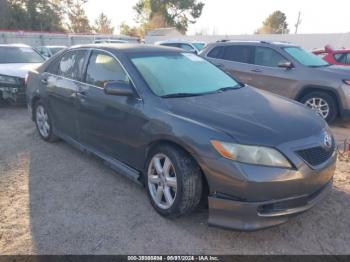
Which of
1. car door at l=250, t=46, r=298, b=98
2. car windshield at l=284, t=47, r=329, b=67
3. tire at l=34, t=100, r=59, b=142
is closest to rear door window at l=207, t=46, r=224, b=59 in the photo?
car door at l=250, t=46, r=298, b=98

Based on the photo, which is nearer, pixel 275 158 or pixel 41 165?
pixel 275 158

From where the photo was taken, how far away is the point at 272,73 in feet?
24.4

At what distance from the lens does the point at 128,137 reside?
3705mm

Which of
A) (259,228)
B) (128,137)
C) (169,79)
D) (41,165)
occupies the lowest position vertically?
(41,165)

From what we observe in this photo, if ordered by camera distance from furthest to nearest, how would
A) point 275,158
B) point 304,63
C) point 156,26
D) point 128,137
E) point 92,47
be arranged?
1. point 156,26
2. point 304,63
3. point 92,47
4. point 128,137
5. point 275,158

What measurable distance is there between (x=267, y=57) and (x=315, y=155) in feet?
16.5

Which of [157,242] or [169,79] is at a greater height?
[169,79]

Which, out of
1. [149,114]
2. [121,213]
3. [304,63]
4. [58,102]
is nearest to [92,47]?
[58,102]

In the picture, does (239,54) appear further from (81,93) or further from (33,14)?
(33,14)

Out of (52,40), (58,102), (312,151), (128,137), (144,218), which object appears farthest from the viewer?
(52,40)

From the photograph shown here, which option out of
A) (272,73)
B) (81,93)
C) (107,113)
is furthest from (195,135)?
(272,73)

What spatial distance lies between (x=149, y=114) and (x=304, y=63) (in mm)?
5008

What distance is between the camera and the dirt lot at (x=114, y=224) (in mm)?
2973

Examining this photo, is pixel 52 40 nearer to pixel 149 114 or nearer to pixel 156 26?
pixel 156 26
